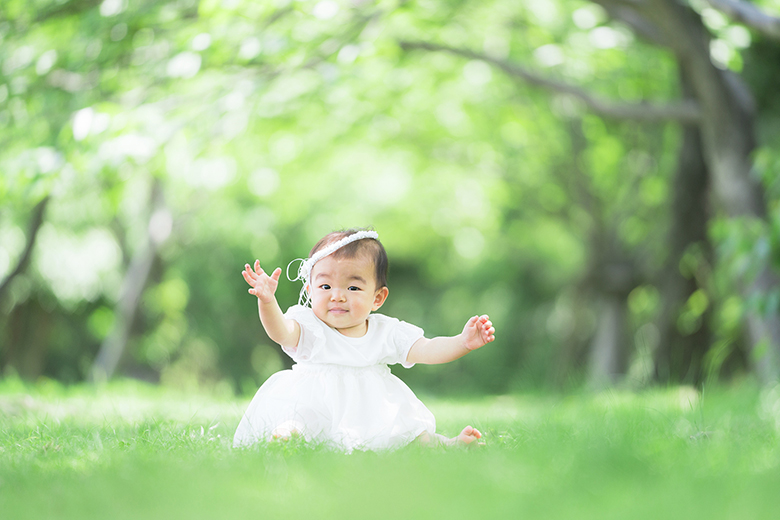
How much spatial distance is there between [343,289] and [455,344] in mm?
494

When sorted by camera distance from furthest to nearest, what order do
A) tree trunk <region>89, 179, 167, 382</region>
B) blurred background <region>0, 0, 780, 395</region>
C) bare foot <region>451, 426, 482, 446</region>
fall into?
1. tree trunk <region>89, 179, 167, 382</region>
2. blurred background <region>0, 0, 780, 395</region>
3. bare foot <region>451, 426, 482, 446</region>

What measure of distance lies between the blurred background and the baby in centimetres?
114

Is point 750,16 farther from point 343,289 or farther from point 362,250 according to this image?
point 343,289

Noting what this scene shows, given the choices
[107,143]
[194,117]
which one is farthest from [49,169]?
[194,117]

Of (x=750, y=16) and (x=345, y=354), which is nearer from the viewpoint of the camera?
(x=345, y=354)

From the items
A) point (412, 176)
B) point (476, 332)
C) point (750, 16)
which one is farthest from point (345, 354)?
point (412, 176)

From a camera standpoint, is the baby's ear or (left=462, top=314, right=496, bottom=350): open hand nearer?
(left=462, top=314, right=496, bottom=350): open hand

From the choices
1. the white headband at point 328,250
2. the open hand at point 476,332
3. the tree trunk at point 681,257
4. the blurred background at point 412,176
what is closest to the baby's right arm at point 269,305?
the white headband at point 328,250

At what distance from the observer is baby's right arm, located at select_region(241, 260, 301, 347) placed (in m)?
2.62

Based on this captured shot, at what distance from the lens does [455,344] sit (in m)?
2.79

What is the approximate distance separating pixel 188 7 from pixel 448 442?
4.84 metres

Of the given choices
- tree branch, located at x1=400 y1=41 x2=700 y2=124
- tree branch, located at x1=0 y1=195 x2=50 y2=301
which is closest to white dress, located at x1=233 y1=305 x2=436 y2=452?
tree branch, located at x1=400 y1=41 x2=700 y2=124

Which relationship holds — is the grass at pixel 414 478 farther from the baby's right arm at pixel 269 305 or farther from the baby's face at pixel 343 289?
the baby's face at pixel 343 289

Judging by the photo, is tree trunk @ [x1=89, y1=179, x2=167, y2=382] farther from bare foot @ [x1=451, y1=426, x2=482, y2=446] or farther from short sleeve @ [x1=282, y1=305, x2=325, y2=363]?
bare foot @ [x1=451, y1=426, x2=482, y2=446]
